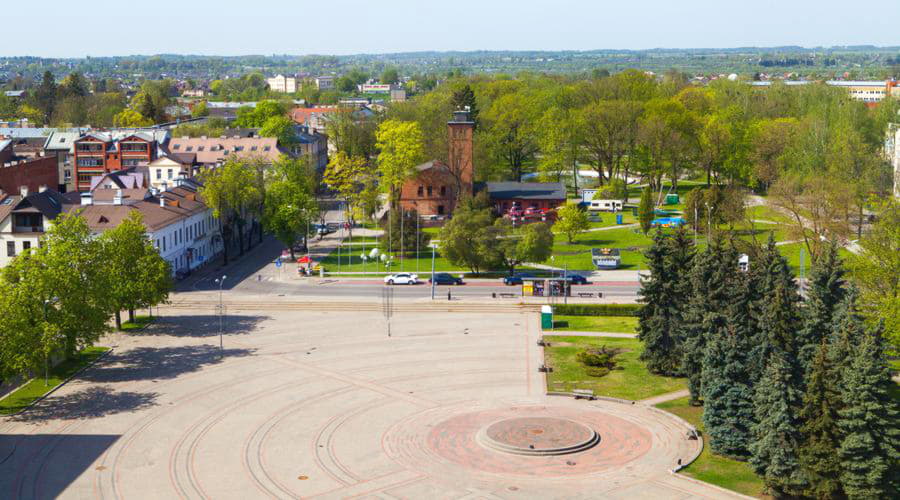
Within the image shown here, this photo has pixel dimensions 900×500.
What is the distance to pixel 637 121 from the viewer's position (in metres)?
126

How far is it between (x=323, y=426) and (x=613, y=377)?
17937mm

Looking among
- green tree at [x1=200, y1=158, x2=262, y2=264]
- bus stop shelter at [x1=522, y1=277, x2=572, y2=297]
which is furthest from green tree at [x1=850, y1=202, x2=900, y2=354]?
green tree at [x1=200, y1=158, x2=262, y2=264]

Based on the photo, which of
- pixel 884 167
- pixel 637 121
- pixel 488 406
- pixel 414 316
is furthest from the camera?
pixel 637 121

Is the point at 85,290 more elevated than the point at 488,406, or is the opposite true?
the point at 85,290

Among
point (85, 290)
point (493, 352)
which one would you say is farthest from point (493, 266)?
point (85, 290)

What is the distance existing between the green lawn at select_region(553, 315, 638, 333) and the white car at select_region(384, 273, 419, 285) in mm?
15602

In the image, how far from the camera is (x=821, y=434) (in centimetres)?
4109

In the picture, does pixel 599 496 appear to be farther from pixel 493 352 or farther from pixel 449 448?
pixel 493 352

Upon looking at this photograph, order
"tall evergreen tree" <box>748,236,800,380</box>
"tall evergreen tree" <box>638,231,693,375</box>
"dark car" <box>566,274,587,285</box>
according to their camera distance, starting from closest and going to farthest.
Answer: "tall evergreen tree" <box>748,236,800,380</box> → "tall evergreen tree" <box>638,231,693,375</box> → "dark car" <box>566,274,587,285</box>

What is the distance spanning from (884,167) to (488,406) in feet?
235

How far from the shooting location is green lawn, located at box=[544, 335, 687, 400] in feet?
181

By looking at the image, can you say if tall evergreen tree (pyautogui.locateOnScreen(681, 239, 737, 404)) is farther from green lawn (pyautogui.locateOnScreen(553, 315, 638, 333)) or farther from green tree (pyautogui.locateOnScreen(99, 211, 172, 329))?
green tree (pyautogui.locateOnScreen(99, 211, 172, 329))

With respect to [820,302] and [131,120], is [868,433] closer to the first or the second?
[820,302]

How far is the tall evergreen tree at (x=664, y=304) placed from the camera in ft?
190
